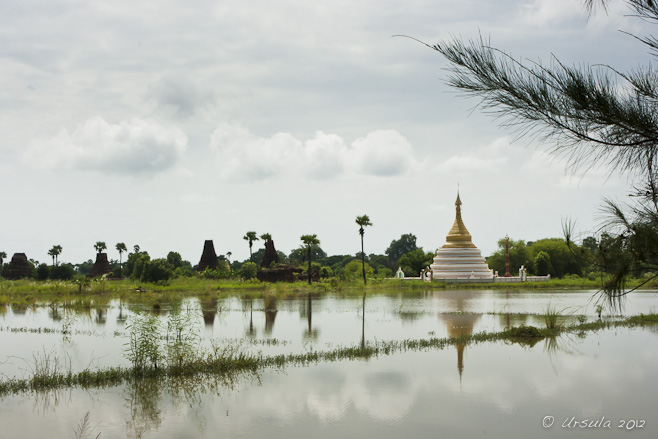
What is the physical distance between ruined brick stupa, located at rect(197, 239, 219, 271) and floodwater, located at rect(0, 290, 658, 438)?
50.7 m

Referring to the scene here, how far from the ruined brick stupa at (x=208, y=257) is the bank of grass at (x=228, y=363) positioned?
53995 mm

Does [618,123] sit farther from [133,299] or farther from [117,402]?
[133,299]

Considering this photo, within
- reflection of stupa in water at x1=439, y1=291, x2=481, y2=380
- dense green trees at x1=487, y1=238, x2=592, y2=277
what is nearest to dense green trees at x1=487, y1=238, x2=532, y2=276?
dense green trees at x1=487, y1=238, x2=592, y2=277

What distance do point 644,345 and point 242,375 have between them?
10948 mm

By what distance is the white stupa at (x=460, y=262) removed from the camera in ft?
194

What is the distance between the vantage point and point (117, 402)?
999cm

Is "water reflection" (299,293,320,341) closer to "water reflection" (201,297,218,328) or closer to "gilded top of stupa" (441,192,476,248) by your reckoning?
"water reflection" (201,297,218,328)

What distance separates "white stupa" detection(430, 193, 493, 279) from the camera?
59250 millimetres

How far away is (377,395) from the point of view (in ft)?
33.7

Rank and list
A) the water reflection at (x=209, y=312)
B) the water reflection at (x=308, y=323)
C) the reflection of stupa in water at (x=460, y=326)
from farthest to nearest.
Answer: the water reflection at (x=209, y=312)
the water reflection at (x=308, y=323)
the reflection of stupa in water at (x=460, y=326)

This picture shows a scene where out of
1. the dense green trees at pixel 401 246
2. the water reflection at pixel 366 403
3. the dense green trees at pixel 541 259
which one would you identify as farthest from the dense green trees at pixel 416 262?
the water reflection at pixel 366 403

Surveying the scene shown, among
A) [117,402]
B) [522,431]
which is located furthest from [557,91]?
[117,402]

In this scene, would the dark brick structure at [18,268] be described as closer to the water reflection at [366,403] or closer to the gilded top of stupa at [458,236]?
the gilded top of stupa at [458,236]

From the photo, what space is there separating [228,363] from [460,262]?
49870 millimetres
